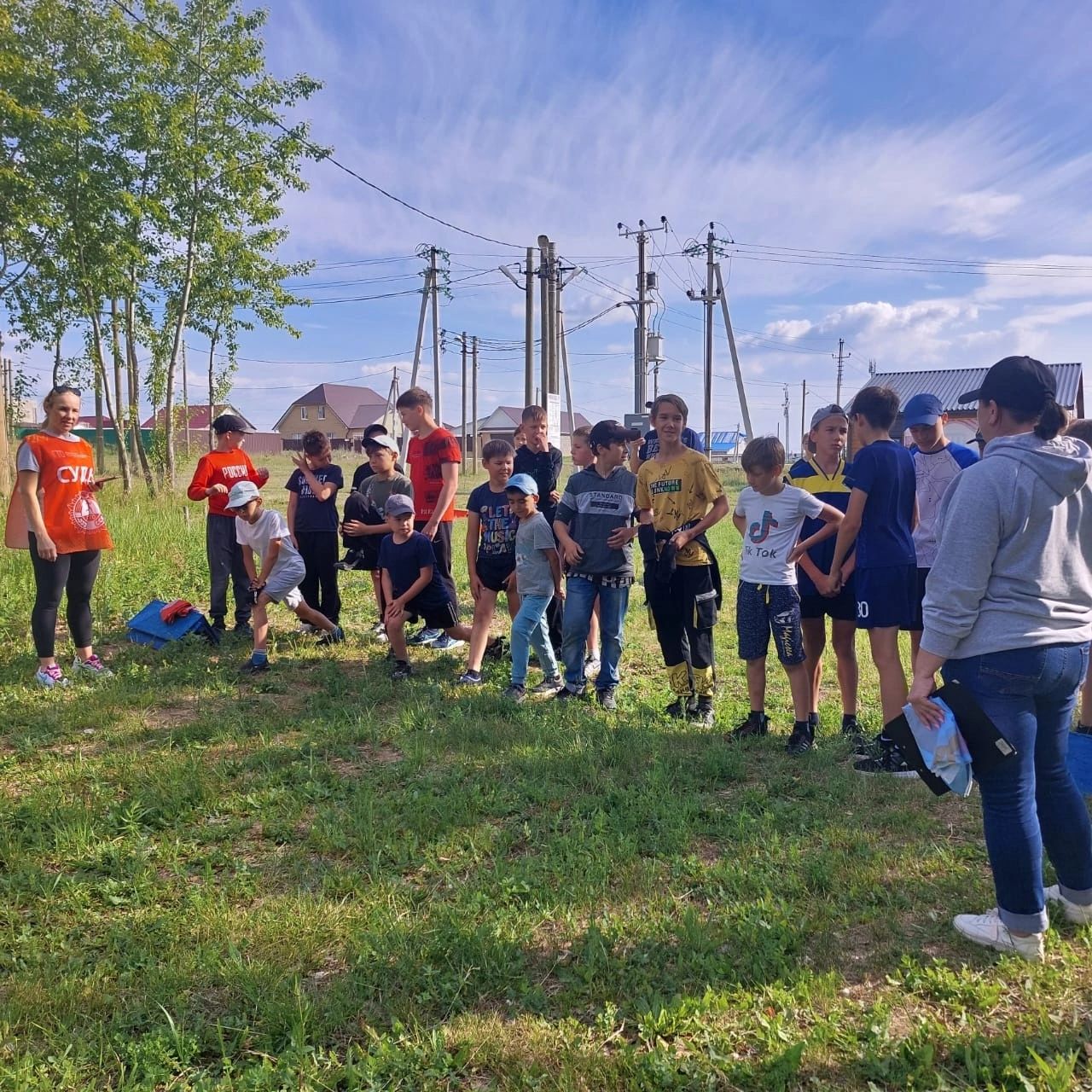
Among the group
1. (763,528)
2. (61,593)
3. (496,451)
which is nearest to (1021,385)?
(763,528)

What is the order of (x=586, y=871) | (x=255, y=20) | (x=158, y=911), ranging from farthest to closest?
(x=255, y=20)
(x=586, y=871)
(x=158, y=911)

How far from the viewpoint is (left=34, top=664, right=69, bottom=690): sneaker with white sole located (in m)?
5.64

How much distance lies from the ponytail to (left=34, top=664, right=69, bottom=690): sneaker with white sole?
236 inches

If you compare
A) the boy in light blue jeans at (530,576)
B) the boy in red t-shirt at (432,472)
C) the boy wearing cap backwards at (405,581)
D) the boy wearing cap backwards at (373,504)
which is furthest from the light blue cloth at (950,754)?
the boy wearing cap backwards at (373,504)

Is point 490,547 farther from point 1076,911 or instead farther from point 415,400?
point 1076,911

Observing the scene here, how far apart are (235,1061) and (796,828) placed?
2.45m

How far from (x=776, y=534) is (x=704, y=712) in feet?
4.37

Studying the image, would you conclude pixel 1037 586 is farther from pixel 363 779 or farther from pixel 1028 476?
pixel 363 779

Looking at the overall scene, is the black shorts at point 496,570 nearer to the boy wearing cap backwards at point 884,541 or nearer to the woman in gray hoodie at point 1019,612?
the boy wearing cap backwards at point 884,541

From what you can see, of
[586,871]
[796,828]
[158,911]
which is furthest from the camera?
[796,828]

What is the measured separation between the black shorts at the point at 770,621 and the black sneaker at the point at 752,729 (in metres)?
0.41

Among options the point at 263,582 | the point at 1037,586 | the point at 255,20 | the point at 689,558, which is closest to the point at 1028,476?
the point at 1037,586

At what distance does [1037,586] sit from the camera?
2.52 m

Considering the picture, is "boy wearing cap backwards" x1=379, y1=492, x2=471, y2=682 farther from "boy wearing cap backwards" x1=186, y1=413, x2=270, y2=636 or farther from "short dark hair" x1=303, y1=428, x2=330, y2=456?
"boy wearing cap backwards" x1=186, y1=413, x2=270, y2=636
